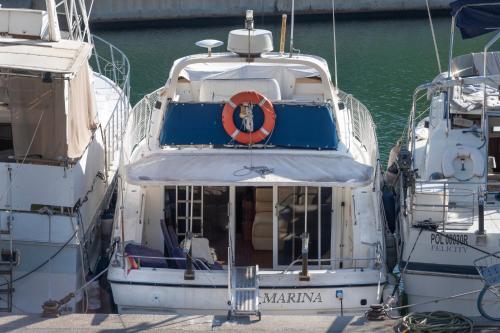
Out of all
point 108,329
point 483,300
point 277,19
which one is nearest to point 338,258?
point 483,300

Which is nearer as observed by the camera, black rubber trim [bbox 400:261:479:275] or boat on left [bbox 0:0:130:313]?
black rubber trim [bbox 400:261:479:275]

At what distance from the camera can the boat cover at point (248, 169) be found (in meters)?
13.3

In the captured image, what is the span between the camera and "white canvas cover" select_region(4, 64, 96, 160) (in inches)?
540

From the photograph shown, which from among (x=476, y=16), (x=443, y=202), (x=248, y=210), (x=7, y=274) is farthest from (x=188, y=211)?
(x=476, y=16)

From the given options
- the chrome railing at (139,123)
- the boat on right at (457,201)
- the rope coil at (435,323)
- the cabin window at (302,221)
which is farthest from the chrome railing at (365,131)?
the rope coil at (435,323)

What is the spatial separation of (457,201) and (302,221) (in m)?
2.00

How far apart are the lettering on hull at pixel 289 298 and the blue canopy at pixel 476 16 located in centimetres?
462

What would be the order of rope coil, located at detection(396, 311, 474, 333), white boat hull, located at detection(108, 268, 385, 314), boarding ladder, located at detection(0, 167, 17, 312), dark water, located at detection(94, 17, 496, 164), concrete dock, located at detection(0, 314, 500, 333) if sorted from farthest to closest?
dark water, located at detection(94, 17, 496, 164), boarding ladder, located at detection(0, 167, 17, 312), white boat hull, located at detection(108, 268, 385, 314), concrete dock, located at detection(0, 314, 500, 333), rope coil, located at detection(396, 311, 474, 333)

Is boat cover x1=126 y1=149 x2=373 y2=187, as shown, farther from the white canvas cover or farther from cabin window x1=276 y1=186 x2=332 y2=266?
the white canvas cover

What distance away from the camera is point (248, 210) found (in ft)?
47.9

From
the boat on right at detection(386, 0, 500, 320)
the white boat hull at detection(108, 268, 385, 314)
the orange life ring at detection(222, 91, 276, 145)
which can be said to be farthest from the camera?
the orange life ring at detection(222, 91, 276, 145)

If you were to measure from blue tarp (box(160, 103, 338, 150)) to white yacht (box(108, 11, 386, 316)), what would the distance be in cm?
1

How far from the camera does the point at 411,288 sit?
1345 cm

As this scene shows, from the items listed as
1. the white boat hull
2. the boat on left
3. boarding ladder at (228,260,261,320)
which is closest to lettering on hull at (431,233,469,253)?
the white boat hull
